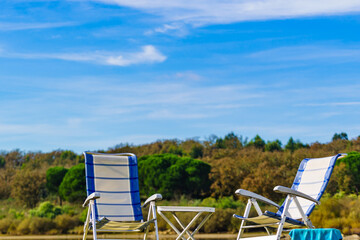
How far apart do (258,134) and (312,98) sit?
5817mm

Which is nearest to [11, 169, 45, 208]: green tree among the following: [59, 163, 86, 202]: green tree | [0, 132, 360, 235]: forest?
[0, 132, 360, 235]: forest

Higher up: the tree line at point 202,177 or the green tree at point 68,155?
the green tree at point 68,155

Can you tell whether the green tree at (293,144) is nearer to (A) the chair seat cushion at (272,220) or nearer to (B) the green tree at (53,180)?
(B) the green tree at (53,180)

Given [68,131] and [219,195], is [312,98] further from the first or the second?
[68,131]

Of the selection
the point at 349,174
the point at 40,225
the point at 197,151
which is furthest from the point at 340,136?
the point at 40,225

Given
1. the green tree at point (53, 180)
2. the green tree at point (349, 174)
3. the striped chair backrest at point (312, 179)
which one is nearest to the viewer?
the striped chair backrest at point (312, 179)

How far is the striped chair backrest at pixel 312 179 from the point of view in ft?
13.4

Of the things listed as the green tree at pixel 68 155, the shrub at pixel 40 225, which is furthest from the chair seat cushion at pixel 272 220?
the green tree at pixel 68 155

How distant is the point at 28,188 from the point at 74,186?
4.98 feet

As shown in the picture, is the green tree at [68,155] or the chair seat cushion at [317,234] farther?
the green tree at [68,155]

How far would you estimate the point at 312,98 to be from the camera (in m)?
10.5

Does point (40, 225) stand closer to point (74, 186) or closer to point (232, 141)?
point (74, 186)

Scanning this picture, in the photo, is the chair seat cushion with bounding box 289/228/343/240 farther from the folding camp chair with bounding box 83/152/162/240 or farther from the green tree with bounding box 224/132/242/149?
the green tree with bounding box 224/132/242/149

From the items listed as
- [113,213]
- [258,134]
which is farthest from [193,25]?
[258,134]
